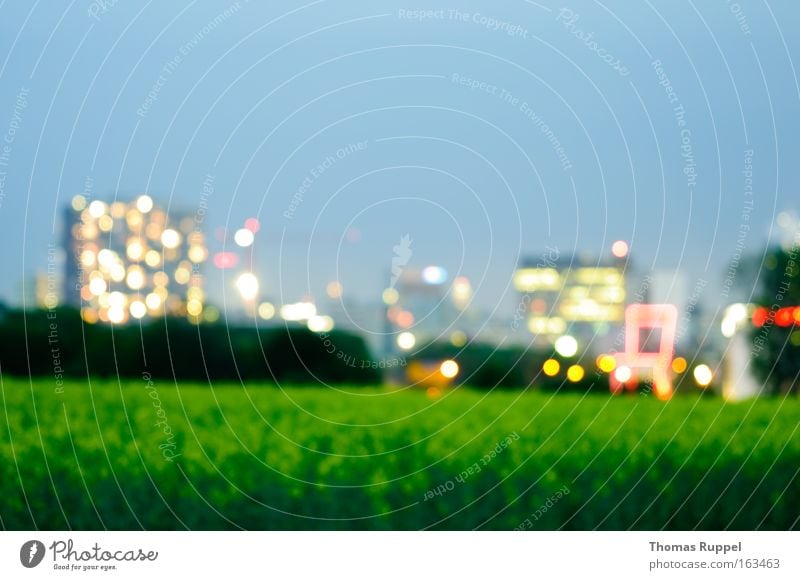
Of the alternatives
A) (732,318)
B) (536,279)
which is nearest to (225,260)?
(536,279)

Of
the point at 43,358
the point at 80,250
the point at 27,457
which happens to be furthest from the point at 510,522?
the point at 43,358

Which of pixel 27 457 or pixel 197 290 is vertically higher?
pixel 197 290

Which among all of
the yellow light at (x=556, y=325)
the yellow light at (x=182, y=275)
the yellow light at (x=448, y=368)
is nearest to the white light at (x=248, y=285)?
the yellow light at (x=182, y=275)

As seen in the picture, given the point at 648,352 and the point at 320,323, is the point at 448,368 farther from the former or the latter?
the point at 648,352

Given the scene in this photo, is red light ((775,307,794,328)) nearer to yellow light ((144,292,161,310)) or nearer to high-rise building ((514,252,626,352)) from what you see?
high-rise building ((514,252,626,352))

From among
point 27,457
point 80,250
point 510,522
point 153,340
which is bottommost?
point 510,522

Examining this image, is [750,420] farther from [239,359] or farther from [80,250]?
[80,250]

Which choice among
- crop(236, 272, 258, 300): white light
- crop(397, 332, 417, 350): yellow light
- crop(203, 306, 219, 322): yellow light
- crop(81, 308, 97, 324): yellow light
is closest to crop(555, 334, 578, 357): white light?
crop(397, 332, 417, 350): yellow light
